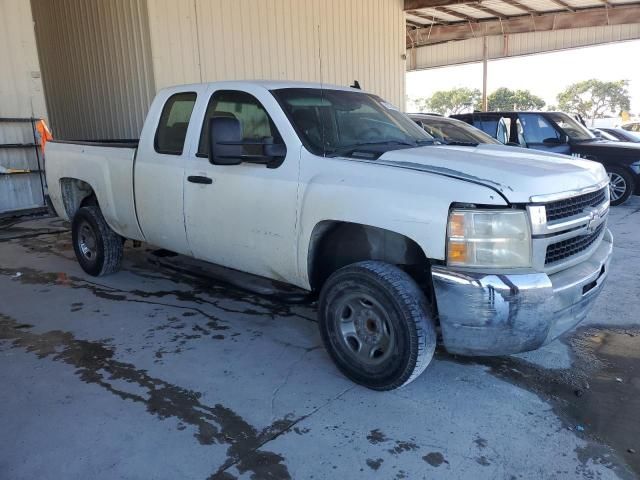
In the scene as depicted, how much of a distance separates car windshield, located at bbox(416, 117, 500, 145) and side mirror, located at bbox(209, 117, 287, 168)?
5.05 meters

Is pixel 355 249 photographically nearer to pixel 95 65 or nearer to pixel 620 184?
pixel 620 184

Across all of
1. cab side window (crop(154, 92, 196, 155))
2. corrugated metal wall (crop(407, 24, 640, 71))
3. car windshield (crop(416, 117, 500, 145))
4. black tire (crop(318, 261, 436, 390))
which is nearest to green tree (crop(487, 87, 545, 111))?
corrugated metal wall (crop(407, 24, 640, 71))

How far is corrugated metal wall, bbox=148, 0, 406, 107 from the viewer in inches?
377

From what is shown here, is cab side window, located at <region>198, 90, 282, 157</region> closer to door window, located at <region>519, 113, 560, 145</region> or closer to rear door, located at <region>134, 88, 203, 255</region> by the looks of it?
rear door, located at <region>134, 88, 203, 255</region>

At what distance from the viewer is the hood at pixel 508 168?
9.59 ft

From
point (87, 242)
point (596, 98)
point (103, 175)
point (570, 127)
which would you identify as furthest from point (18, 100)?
point (596, 98)

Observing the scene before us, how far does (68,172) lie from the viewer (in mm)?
5848

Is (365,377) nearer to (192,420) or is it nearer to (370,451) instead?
(370,451)

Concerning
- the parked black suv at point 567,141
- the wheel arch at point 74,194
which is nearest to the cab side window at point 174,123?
the wheel arch at point 74,194

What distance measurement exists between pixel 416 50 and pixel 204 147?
20.9m

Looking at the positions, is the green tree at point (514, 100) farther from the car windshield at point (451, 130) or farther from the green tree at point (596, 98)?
the car windshield at point (451, 130)

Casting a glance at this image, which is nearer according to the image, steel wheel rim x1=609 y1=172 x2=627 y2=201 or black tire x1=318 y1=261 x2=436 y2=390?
black tire x1=318 y1=261 x2=436 y2=390

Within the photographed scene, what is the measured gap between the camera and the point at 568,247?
10.5ft

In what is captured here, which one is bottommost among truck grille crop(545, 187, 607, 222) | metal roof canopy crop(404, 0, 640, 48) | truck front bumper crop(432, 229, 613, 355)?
truck front bumper crop(432, 229, 613, 355)
